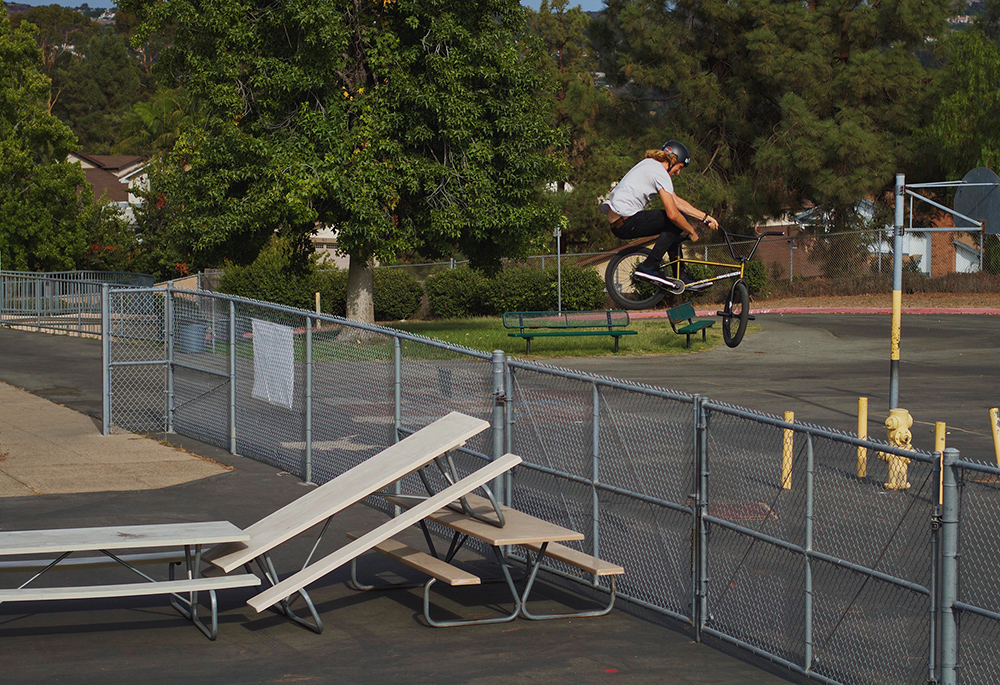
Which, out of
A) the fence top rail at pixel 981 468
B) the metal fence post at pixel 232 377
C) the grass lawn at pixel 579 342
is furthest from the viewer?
the grass lawn at pixel 579 342

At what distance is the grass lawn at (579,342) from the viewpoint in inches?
1049

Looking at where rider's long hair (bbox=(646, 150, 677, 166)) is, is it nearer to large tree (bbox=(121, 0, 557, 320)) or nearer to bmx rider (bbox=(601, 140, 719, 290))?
bmx rider (bbox=(601, 140, 719, 290))

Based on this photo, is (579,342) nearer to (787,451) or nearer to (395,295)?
(395,295)

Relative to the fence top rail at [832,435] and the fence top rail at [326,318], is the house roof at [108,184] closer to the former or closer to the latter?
the fence top rail at [326,318]

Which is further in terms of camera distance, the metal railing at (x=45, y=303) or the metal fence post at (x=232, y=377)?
the metal railing at (x=45, y=303)

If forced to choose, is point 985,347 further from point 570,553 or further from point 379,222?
point 570,553

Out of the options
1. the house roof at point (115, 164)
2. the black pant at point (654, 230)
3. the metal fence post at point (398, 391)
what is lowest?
the metal fence post at point (398, 391)

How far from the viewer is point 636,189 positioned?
9883 mm

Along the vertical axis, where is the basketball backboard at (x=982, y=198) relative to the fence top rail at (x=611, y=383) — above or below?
above

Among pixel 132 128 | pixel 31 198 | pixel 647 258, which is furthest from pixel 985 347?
pixel 132 128

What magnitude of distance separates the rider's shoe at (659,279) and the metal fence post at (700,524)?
9.63 feet

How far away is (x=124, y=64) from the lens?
108m

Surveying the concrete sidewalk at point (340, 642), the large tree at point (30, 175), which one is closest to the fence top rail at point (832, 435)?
the concrete sidewalk at point (340, 642)

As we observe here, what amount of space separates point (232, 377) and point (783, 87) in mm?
32231
